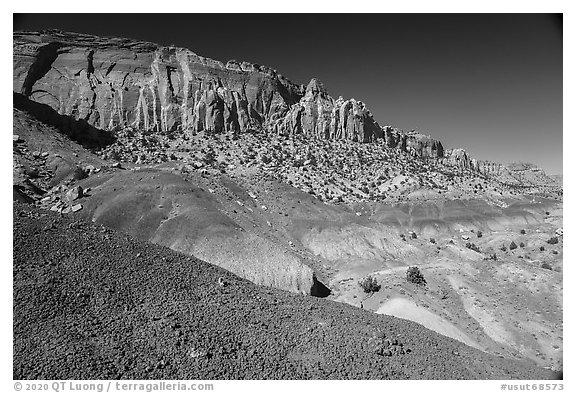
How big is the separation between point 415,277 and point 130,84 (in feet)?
285

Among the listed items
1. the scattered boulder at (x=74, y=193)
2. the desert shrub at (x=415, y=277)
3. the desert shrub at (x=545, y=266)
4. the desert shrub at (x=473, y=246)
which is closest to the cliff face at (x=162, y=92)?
the desert shrub at (x=473, y=246)

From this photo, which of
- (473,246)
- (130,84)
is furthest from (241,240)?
(130,84)

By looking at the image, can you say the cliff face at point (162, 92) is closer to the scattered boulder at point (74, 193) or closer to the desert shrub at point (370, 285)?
the scattered boulder at point (74, 193)

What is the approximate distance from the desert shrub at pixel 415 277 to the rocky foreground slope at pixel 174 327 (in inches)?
613

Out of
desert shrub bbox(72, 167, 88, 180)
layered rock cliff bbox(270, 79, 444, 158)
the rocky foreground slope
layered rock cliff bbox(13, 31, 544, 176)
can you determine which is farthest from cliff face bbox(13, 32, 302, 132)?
the rocky foreground slope

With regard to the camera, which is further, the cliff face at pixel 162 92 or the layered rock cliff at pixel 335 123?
the layered rock cliff at pixel 335 123

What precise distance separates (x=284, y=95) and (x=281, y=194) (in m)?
67.4

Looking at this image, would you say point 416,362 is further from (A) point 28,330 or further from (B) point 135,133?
(B) point 135,133

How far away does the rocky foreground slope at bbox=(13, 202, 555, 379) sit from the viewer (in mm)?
9039

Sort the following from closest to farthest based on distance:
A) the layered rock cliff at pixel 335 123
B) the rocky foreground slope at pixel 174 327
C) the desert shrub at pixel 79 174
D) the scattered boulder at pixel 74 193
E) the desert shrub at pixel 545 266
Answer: the rocky foreground slope at pixel 174 327 < the scattered boulder at pixel 74 193 < the desert shrub at pixel 545 266 < the desert shrub at pixel 79 174 < the layered rock cliff at pixel 335 123

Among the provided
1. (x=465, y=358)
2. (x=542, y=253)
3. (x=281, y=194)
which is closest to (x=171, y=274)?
(x=465, y=358)

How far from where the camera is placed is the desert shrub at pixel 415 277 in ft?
93.7

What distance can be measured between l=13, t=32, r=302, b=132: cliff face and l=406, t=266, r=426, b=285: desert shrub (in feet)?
209

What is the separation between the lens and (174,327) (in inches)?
404
